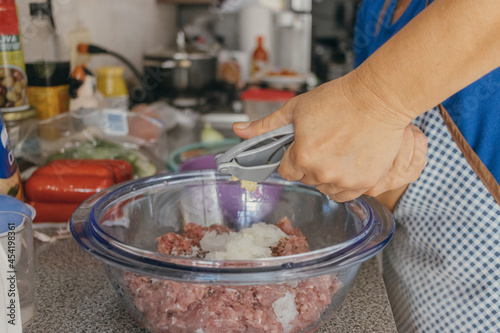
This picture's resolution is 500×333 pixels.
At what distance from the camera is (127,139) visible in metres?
1.37

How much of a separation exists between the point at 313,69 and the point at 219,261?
309cm

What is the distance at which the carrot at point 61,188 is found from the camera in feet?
3.00

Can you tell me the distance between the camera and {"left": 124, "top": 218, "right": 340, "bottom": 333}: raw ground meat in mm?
553

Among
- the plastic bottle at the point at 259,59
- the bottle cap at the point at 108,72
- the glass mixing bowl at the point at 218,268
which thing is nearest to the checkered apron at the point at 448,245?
the glass mixing bowl at the point at 218,268

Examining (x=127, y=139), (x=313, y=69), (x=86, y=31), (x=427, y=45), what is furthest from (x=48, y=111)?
(x=313, y=69)

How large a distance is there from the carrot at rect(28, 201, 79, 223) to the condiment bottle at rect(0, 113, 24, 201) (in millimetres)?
110

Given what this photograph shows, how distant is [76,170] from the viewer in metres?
0.96

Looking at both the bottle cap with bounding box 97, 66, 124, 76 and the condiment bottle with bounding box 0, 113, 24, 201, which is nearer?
the condiment bottle with bounding box 0, 113, 24, 201

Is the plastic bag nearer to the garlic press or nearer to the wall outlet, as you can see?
the wall outlet

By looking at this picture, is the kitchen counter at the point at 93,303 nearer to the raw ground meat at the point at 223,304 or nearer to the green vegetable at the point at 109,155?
the raw ground meat at the point at 223,304

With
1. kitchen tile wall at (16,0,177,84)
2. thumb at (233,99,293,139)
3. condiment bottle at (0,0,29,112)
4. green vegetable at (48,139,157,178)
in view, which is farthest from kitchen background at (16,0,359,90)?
thumb at (233,99,293,139)

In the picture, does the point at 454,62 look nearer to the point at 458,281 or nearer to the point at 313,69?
the point at 458,281

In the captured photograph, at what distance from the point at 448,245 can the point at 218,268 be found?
1.49ft

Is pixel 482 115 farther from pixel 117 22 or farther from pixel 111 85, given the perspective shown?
pixel 117 22
